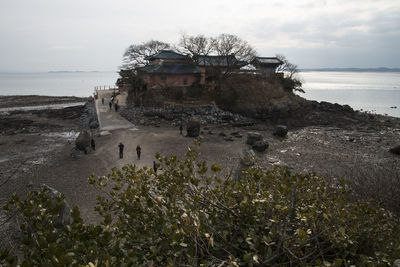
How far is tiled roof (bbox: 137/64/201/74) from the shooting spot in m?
33.7

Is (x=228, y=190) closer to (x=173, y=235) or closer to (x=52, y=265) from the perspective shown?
(x=173, y=235)

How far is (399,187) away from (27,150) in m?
27.3

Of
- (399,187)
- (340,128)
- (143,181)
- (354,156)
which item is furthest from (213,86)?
(143,181)

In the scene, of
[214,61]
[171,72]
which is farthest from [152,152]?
[214,61]

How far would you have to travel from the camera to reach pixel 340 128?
31.9 metres

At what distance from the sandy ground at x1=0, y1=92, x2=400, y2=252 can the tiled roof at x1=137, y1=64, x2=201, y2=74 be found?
819 cm

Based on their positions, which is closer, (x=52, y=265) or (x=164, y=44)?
(x=52, y=265)

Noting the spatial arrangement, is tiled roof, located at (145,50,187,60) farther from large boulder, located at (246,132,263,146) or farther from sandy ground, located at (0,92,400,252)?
large boulder, located at (246,132,263,146)

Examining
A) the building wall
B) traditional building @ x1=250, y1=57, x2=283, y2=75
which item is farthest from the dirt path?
traditional building @ x1=250, y1=57, x2=283, y2=75

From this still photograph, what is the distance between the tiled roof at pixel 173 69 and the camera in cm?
3369

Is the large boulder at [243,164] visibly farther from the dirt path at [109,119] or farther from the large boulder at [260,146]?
the dirt path at [109,119]

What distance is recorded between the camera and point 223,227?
4445 millimetres

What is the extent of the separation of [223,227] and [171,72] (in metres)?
31.3

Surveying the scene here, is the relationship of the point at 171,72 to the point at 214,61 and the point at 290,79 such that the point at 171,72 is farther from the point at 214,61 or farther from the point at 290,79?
the point at 290,79
